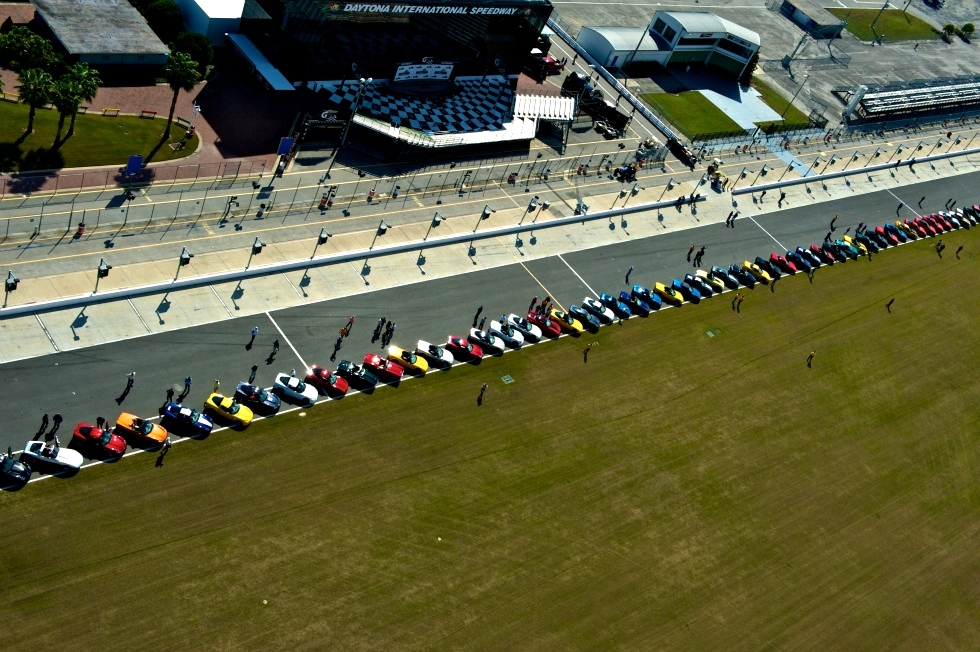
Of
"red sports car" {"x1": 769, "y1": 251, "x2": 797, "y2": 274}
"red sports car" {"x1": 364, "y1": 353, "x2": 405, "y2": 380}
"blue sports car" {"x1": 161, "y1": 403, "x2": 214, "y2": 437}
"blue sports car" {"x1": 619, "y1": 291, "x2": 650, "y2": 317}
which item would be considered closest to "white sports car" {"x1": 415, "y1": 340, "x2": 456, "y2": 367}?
"red sports car" {"x1": 364, "y1": 353, "x2": 405, "y2": 380}

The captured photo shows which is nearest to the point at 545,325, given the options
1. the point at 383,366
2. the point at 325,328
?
the point at 383,366

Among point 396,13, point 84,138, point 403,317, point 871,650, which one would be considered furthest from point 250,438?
point 396,13

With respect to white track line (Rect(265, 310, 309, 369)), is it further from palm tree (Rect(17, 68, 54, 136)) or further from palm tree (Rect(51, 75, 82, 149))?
palm tree (Rect(17, 68, 54, 136))

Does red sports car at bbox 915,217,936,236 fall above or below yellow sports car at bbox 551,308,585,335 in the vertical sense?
above

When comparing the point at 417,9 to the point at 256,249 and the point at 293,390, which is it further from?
the point at 293,390

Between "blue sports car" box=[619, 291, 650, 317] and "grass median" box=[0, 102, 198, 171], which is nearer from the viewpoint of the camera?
"grass median" box=[0, 102, 198, 171]

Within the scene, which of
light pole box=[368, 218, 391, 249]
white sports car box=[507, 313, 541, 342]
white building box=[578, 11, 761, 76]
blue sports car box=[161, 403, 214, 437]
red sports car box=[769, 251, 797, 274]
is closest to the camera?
blue sports car box=[161, 403, 214, 437]
